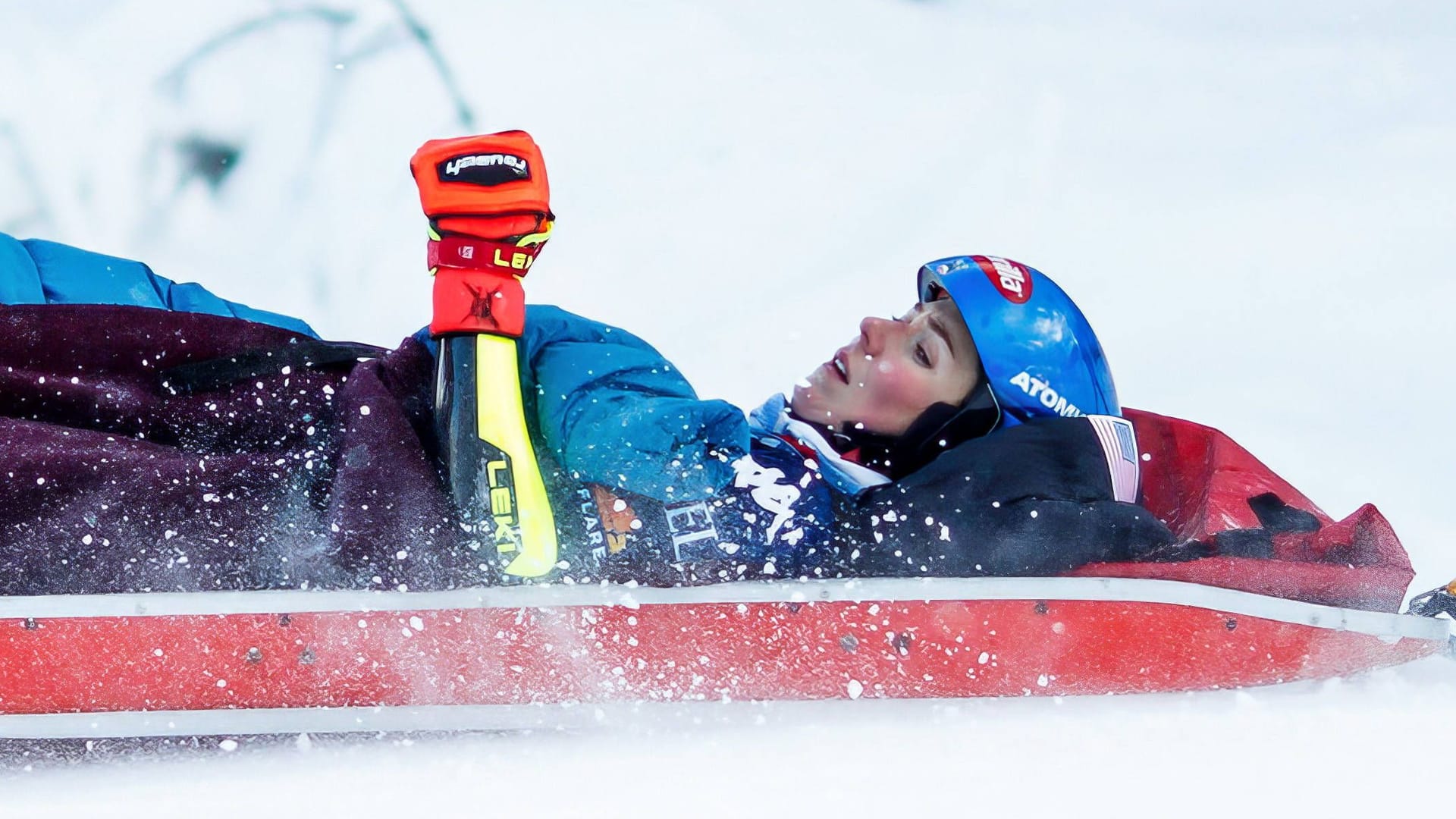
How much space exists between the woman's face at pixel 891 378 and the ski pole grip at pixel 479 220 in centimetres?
58

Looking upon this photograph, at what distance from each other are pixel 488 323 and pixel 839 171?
197 cm

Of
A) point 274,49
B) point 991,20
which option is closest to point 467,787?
point 274,49

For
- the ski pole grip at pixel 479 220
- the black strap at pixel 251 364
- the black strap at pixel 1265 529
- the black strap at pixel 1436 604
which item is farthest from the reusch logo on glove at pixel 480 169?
the black strap at pixel 1436 604

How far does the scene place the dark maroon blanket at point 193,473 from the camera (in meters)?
1.43

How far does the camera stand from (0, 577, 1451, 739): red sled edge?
1416 millimetres

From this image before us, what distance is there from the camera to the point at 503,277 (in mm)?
1577

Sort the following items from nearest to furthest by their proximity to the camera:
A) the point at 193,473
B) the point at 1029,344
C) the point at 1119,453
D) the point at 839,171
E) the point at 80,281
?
the point at 193,473 → the point at 1119,453 → the point at 1029,344 → the point at 80,281 → the point at 839,171

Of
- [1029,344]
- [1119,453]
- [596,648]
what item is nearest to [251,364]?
[596,648]

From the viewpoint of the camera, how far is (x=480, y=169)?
60.8 inches

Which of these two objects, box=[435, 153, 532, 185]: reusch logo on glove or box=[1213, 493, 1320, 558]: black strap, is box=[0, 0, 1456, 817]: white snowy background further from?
box=[435, 153, 532, 185]: reusch logo on glove

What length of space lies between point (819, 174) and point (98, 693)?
2378 mm

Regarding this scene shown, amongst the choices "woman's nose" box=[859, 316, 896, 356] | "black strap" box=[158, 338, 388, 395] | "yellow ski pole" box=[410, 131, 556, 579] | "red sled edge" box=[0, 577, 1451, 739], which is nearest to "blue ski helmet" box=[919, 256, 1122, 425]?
"woman's nose" box=[859, 316, 896, 356]

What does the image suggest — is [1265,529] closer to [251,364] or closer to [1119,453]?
[1119,453]

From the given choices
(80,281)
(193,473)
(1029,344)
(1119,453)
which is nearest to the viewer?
(193,473)
